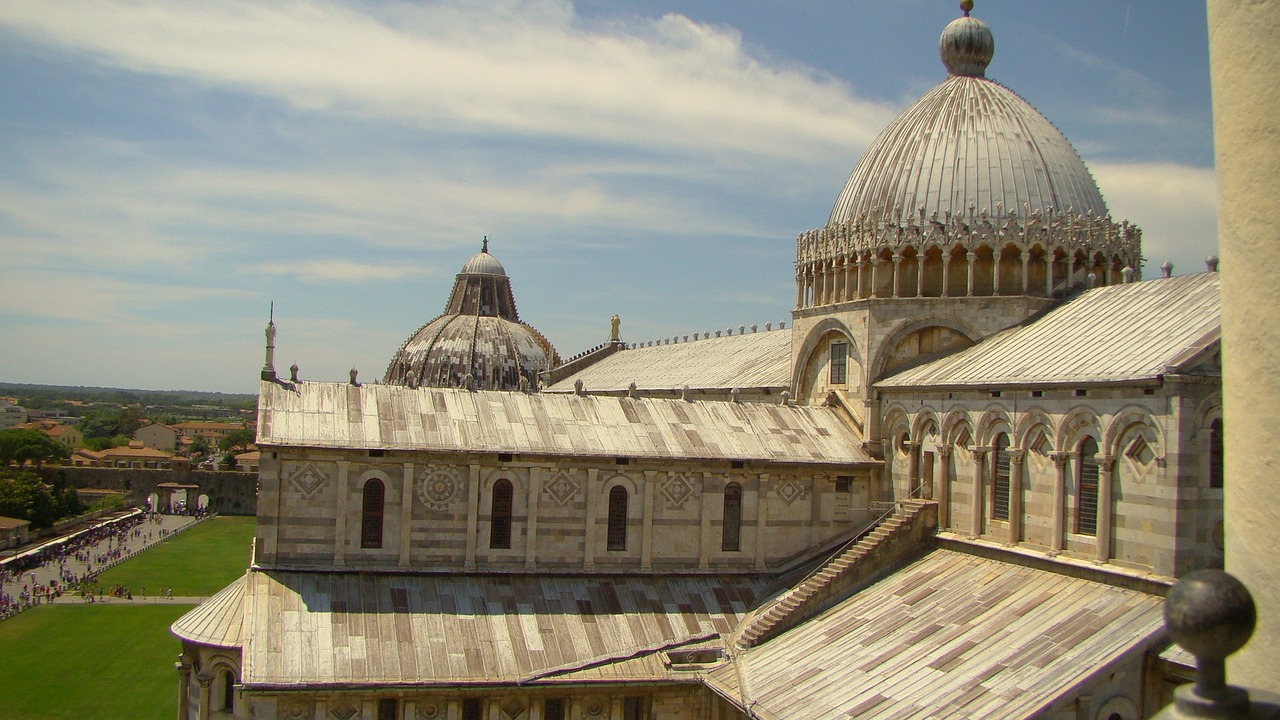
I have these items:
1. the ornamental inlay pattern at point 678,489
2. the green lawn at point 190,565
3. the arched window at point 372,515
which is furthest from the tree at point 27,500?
the ornamental inlay pattern at point 678,489

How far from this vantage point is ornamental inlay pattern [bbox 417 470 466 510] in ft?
112

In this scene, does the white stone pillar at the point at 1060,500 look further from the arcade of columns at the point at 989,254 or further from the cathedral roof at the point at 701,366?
the cathedral roof at the point at 701,366

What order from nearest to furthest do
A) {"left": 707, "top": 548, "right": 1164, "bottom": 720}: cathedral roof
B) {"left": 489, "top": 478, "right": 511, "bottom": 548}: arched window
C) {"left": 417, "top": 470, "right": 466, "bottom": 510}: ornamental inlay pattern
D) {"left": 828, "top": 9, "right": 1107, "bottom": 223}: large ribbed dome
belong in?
1. {"left": 707, "top": 548, "right": 1164, "bottom": 720}: cathedral roof
2. {"left": 417, "top": 470, "right": 466, "bottom": 510}: ornamental inlay pattern
3. {"left": 489, "top": 478, "right": 511, "bottom": 548}: arched window
4. {"left": 828, "top": 9, "right": 1107, "bottom": 223}: large ribbed dome

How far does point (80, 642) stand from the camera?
61812 mm

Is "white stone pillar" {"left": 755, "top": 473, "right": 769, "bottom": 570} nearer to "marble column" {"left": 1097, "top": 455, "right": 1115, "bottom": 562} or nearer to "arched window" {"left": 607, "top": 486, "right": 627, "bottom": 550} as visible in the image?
"arched window" {"left": 607, "top": 486, "right": 627, "bottom": 550}

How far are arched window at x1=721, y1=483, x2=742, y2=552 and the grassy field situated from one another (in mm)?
27346

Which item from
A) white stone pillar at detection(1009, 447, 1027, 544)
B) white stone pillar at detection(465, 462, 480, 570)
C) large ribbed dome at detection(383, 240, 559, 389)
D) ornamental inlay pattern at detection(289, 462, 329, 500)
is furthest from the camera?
large ribbed dome at detection(383, 240, 559, 389)

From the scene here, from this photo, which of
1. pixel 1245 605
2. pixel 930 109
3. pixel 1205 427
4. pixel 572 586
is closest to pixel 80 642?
pixel 572 586

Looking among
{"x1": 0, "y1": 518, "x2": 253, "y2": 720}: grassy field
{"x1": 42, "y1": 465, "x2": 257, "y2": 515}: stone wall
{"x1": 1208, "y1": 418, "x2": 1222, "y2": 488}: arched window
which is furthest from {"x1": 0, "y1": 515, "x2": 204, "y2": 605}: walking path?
{"x1": 1208, "y1": 418, "x2": 1222, "y2": 488}: arched window

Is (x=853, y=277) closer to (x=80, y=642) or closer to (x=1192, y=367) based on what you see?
(x=1192, y=367)

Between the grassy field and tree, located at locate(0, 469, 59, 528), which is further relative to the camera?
tree, located at locate(0, 469, 59, 528)

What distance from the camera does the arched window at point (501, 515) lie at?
3491 centimetres

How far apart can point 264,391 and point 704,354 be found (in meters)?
37.4

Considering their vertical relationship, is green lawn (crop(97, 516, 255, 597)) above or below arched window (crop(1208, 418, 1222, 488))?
below
